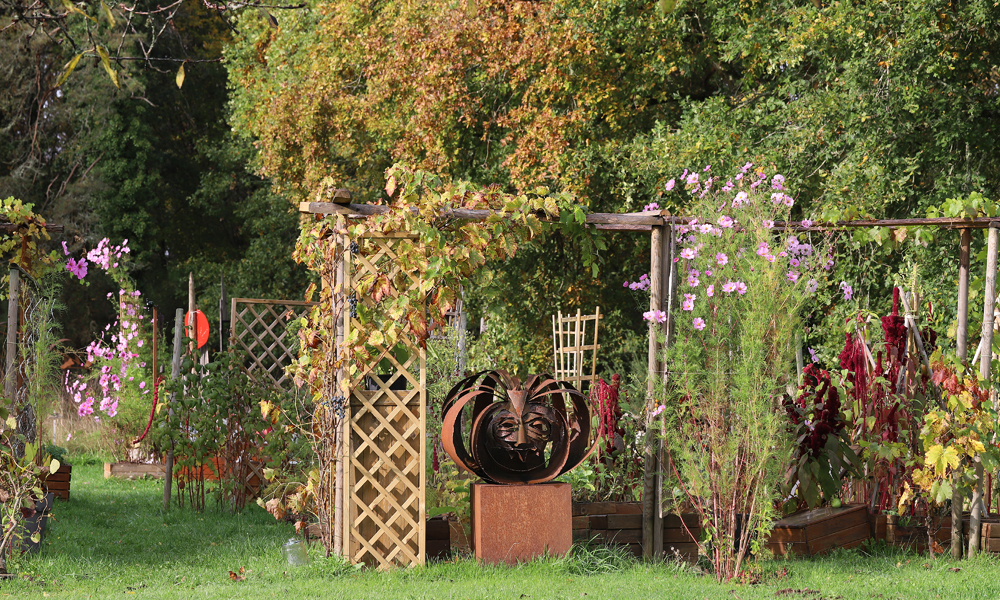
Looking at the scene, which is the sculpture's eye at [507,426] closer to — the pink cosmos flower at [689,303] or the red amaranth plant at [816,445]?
the pink cosmos flower at [689,303]

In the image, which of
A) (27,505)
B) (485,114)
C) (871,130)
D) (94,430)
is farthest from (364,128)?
(27,505)

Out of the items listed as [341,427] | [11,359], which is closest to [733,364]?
[341,427]

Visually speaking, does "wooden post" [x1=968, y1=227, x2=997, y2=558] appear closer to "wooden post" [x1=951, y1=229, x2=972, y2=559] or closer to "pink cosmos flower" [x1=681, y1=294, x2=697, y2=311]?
"wooden post" [x1=951, y1=229, x2=972, y2=559]

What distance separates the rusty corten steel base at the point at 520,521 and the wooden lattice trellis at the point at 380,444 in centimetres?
30

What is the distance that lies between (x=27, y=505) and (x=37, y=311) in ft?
4.49

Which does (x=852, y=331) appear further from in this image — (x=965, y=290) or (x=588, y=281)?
(x=588, y=281)

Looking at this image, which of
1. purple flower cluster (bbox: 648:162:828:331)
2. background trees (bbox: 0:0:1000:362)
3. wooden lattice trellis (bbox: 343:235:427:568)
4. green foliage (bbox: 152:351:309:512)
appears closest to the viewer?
purple flower cluster (bbox: 648:162:828:331)

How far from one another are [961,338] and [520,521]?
2634 mm

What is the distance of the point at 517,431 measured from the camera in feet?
16.5

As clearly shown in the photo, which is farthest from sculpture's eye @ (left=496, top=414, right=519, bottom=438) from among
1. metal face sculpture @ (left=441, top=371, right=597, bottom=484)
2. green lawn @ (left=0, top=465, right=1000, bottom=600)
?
green lawn @ (left=0, top=465, right=1000, bottom=600)

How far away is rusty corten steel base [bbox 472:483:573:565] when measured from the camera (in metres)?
4.91

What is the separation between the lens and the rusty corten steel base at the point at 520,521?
16.1ft

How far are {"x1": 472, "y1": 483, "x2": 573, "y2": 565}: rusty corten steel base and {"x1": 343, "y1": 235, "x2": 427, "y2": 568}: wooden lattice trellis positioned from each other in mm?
302

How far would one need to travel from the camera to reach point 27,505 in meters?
4.95
